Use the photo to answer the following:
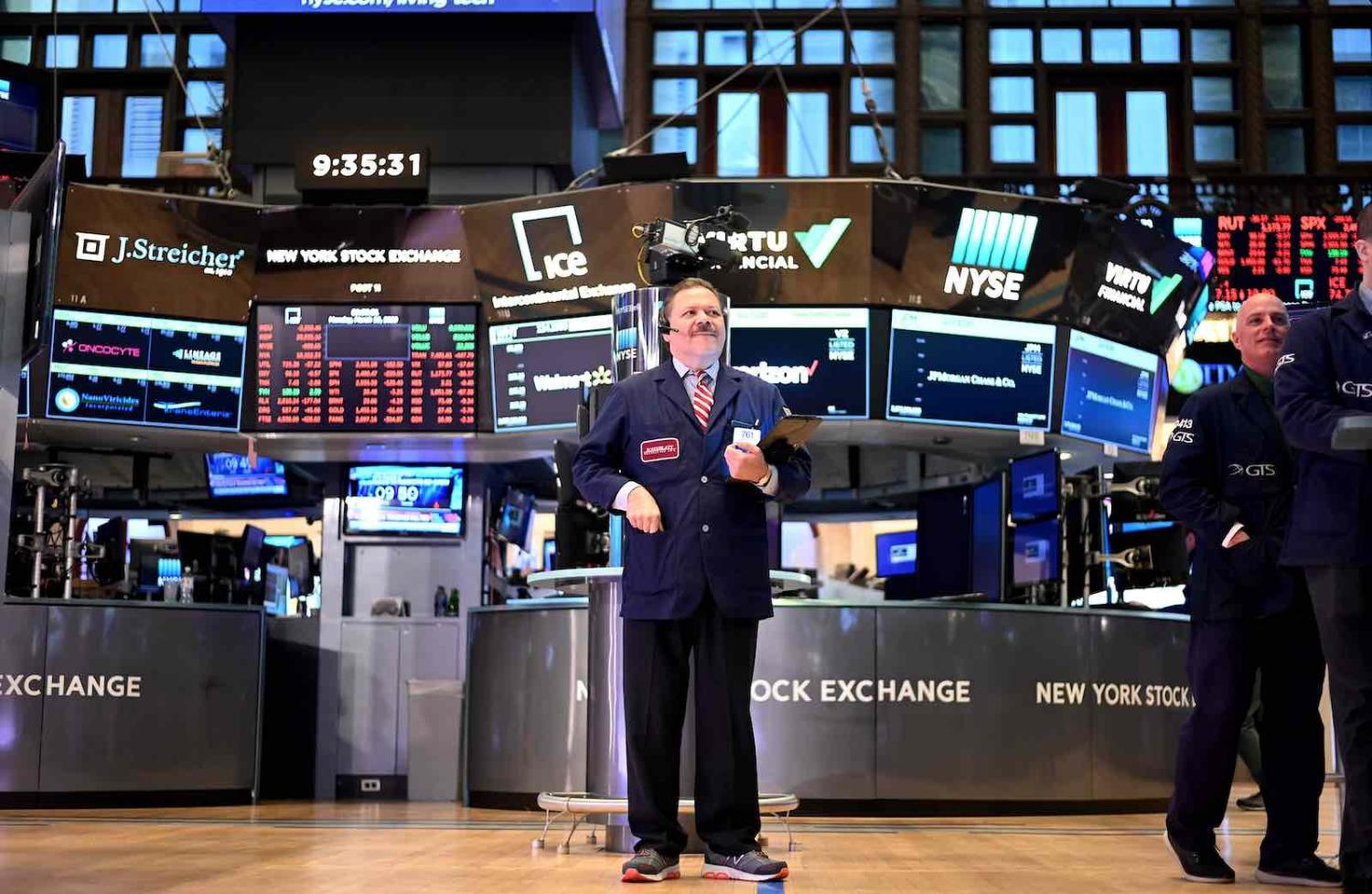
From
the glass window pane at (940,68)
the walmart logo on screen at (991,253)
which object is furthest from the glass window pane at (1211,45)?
the walmart logo on screen at (991,253)

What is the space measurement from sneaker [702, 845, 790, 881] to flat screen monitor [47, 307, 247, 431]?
5.66 meters

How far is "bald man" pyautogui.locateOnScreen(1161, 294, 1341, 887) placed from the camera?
3965 millimetres

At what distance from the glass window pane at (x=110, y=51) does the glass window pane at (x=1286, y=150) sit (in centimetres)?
988

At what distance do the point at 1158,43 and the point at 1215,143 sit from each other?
3.29ft

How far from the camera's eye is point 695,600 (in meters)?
3.98

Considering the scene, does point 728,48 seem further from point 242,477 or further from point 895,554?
point 242,477

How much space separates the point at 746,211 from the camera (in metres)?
8.52

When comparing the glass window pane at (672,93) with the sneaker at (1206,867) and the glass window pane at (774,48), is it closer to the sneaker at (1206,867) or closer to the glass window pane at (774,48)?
the glass window pane at (774,48)

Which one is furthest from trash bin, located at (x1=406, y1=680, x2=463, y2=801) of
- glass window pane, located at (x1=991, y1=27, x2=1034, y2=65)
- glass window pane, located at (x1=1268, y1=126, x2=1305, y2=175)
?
glass window pane, located at (x1=1268, y1=126, x2=1305, y2=175)

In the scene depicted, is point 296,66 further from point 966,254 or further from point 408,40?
point 966,254

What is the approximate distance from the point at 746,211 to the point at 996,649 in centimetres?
259

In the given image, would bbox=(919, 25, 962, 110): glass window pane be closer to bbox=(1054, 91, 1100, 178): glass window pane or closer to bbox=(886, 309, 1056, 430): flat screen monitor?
bbox=(1054, 91, 1100, 178): glass window pane

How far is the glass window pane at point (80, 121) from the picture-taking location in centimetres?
1450

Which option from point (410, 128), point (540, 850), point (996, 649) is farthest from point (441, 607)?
point (540, 850)
